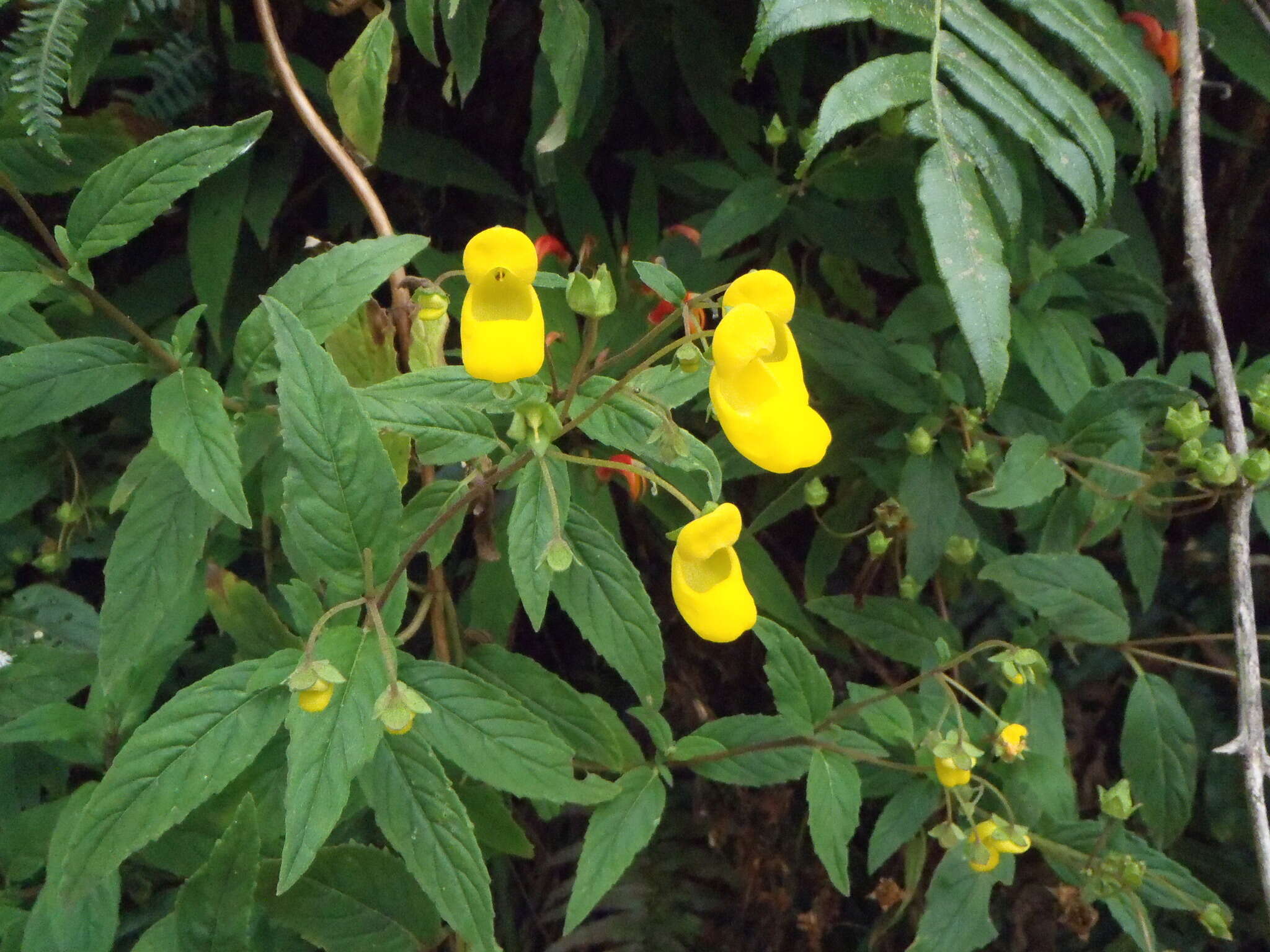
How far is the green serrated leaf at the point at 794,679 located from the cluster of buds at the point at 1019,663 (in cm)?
17

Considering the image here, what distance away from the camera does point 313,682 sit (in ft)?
2.10

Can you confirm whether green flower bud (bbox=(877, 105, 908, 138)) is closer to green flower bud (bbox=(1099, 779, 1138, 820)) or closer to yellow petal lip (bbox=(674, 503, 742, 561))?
yellow petal lip (bbox=(674, 503, 742, 561))

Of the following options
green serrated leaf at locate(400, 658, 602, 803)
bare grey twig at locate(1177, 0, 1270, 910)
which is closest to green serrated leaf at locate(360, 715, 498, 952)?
green serrated leaf at locate(400, 658, 602, 803)

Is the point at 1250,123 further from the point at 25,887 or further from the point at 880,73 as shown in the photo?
the point at 25,887

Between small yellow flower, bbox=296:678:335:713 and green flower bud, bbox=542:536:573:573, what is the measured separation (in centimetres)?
18

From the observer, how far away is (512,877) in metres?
1.35

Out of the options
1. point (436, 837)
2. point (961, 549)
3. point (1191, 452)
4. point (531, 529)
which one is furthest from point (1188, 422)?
point (436, 837)

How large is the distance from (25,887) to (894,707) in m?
0.92

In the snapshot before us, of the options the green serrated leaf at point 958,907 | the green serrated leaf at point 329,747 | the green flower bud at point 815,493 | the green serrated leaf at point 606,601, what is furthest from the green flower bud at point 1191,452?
the green serrated leaf at point 329,747

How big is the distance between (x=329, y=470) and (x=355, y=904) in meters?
0.46

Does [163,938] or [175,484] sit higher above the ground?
[175,484]

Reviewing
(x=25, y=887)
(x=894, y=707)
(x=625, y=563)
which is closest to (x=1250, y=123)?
(x=894, y=707)

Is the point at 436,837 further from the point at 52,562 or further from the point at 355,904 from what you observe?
the point at 52,562

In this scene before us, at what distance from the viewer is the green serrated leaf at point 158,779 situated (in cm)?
68
